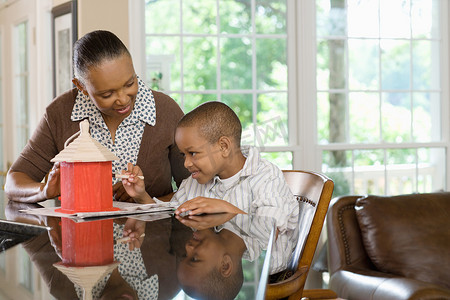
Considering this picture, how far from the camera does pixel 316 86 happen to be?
3.77 m

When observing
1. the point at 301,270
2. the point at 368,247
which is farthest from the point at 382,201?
the point at 301,270

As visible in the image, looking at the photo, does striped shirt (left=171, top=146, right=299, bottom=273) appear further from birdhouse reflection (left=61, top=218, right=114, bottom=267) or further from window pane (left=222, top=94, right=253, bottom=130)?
window pane (left=222, top=94, right=253, bottom=130)

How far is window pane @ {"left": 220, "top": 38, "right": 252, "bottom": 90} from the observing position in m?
3.67

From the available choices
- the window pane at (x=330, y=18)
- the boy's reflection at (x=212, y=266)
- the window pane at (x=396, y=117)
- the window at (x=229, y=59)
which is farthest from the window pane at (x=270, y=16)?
the boy's reflection at (x=212, y=266)

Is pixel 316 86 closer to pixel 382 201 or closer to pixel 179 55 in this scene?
pixel 179 55

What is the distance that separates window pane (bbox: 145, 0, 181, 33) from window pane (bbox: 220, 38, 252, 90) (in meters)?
0.32

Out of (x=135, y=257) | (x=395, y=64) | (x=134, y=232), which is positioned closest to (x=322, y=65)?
(x=395, y=64)

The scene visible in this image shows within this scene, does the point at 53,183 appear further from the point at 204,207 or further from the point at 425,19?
the point at 425,19

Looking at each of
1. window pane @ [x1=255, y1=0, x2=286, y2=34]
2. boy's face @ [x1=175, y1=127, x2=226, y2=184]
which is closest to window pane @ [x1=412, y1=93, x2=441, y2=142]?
window pane @ [x1=255, y1=0, x2=286, y2=34]

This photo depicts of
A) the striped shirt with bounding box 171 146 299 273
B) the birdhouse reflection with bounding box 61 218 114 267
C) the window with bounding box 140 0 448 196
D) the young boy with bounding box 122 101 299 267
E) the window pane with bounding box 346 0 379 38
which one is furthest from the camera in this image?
the window pane with bounding box 346 0 379 38

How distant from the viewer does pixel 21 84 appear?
4.78 m

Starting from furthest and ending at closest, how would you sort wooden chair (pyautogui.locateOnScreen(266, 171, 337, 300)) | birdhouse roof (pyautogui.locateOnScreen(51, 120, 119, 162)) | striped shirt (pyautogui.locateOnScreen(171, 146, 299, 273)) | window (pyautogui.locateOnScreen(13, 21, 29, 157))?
window (pyautogui.locateOnScreen(13, 21, 29, 157)) < striped shirt (pyautogui.locateOnScreen(171, 146, 299, 273)) < birdhouse roof (pyautogui.locateOnScreen(51, 120, 119, 162)) < wooden chair (pyautogui.locateOnScreen(266, 171, 337, 300))

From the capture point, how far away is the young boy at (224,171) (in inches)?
66.2

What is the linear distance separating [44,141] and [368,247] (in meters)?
1.49
